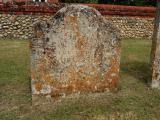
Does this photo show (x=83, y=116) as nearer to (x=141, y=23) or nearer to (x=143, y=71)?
(x=143, y=71)

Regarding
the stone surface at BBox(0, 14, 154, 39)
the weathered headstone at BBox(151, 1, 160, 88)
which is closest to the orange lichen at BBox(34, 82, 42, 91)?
the weathered headstone at BBox(151, 1, 160, 88)

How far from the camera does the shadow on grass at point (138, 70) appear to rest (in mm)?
8648

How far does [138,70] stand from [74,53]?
3.09 m

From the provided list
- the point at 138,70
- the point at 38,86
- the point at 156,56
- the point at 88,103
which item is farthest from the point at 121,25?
the point at 38,86

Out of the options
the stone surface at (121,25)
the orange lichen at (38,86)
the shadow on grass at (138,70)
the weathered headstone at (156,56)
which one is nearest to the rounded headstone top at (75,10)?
the orange lichen at (38,86)

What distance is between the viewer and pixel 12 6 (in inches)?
567

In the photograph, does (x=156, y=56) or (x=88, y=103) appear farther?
(x=156, y=56)

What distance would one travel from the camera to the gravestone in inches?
264

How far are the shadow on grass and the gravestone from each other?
1.43 m

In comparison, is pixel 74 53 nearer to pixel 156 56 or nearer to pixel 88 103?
→ pixel 88 103

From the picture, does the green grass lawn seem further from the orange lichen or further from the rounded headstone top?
the rounded headstone top

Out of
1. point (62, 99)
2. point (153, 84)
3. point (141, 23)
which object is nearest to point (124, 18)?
point (141, 23)

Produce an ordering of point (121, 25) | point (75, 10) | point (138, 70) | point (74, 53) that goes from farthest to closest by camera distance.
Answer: point (121, 25), point (138, 70), point (74, 53), point (75, 10)

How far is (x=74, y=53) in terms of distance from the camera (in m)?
6.93
